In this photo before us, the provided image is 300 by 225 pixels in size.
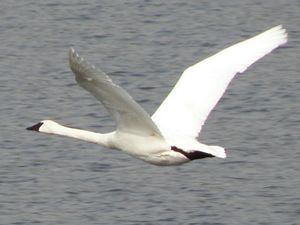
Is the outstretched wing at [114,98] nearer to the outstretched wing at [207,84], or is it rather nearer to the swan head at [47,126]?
the outstretched wing at [207,84]

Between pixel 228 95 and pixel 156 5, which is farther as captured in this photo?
pixel 156 5

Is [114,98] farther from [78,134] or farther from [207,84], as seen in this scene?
[207,84]

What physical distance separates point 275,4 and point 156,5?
6.10 feet

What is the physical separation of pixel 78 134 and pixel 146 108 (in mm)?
5275

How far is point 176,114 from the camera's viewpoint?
12023 millimetres

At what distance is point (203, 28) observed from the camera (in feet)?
68.8

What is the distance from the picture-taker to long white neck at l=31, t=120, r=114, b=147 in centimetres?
1163

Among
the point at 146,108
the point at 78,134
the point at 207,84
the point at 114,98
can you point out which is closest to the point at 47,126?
the point at 78,134

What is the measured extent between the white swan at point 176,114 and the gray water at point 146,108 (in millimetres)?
1919

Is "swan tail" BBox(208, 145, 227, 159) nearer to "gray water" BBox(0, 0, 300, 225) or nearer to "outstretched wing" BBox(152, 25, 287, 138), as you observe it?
"outstretched wing" BBox(152, 25, 287, 138)

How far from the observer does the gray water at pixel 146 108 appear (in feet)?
46.5

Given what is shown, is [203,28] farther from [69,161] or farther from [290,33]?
[69,161]

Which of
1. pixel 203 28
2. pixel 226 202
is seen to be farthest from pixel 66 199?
pixel 203 28

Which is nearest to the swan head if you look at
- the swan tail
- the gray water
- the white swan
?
the white swan
